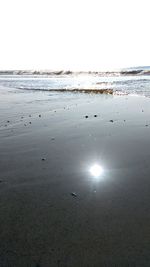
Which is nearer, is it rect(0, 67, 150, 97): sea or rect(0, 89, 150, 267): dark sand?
rect(0, 89, 150, 267): dark sand

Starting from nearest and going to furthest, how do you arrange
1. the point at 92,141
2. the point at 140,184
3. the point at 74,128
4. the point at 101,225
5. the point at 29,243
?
the point at 29,243
the point at 101,225
the point at 140,184
the point at 92,141
the point at 74,128

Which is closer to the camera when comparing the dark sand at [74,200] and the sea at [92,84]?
the dark sand at [74,200]

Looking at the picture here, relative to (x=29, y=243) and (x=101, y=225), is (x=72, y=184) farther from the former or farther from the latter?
(x=29, y=243)

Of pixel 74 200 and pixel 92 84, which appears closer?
pixel 74 200

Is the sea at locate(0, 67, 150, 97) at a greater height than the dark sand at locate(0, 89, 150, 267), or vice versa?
the dark sand at locate(0, 89, 150, 267)

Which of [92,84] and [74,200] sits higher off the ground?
[74,200]

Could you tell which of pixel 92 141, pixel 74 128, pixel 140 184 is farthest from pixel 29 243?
pixel 74 128

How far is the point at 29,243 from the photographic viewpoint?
464 centimetres

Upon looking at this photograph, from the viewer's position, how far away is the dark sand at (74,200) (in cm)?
441

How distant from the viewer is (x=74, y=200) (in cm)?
600

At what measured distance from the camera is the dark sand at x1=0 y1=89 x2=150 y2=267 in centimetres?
441

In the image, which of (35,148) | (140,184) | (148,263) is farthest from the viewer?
(35,148)

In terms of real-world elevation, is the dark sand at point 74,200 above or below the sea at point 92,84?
above

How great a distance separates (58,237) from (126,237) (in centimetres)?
105
